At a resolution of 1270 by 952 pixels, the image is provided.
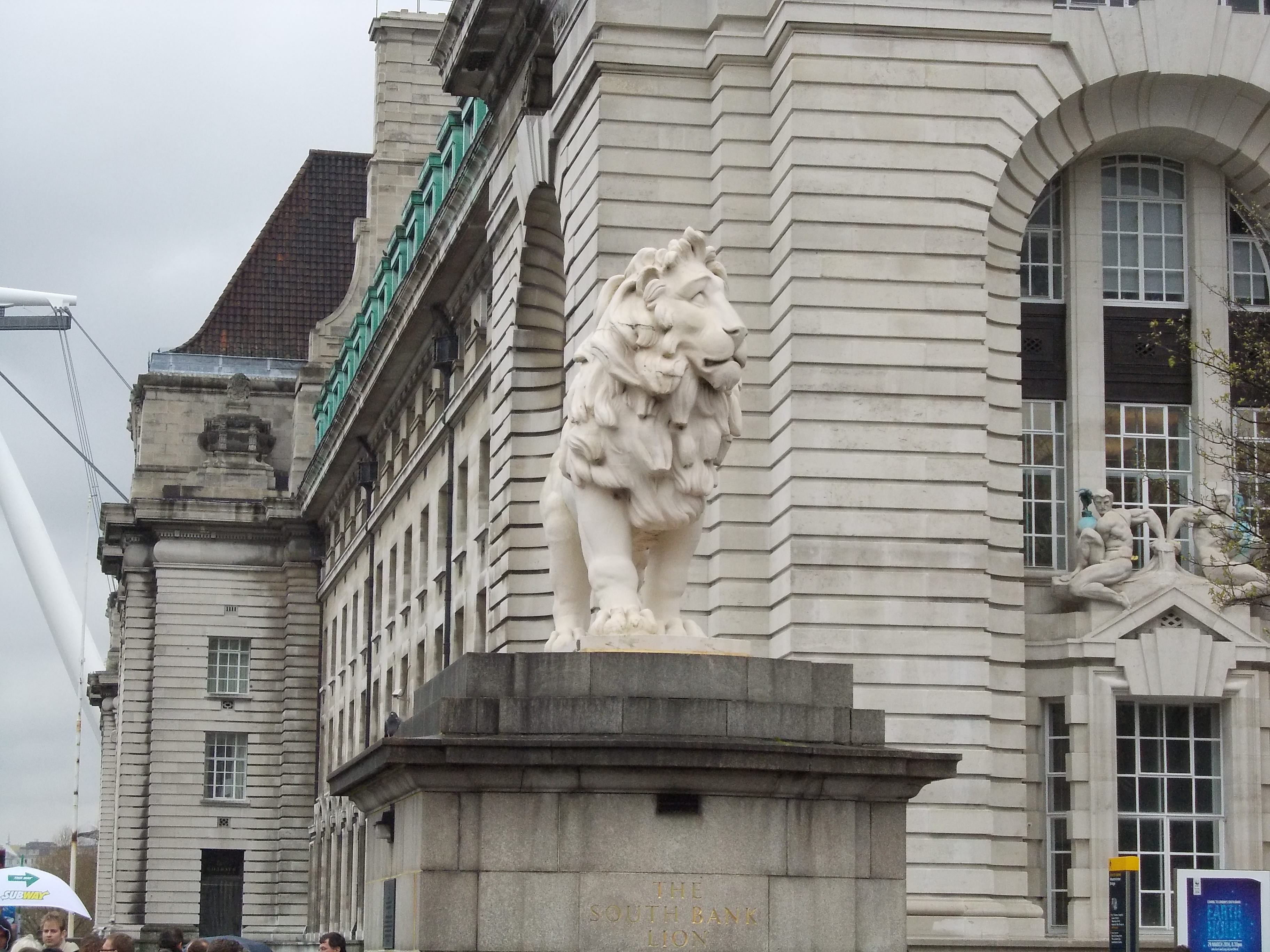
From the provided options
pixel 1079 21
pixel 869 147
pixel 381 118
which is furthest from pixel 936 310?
pixel 381 118

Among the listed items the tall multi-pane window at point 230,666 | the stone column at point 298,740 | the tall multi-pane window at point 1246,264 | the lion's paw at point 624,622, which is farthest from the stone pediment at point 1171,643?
the tall multi-pane window at point 230,666

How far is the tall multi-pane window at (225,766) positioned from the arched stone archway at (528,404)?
133ft

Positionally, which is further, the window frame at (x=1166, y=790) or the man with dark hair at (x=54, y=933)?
the window frame at (x=1166, y=790)

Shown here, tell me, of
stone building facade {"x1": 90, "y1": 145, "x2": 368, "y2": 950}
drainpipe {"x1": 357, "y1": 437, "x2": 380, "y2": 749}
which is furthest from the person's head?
stone building facade {"x1": 90, "y1": 145, "x2": 368, "y2": 950}

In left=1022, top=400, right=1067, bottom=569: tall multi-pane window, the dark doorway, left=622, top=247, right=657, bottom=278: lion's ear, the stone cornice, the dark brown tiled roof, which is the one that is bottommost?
the dark doorway

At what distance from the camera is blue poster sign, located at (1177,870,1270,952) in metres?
20.6

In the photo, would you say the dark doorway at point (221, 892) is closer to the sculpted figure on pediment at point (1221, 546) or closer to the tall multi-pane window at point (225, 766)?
the tall multi-pane window at point (225, 766)

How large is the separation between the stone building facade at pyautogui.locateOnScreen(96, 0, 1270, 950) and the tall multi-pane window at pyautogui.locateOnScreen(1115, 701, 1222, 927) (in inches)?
1.5

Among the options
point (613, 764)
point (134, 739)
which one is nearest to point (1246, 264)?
point (613, 764)

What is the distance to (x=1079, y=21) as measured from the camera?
100 feet

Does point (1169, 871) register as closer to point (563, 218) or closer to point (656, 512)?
point (563, 218)

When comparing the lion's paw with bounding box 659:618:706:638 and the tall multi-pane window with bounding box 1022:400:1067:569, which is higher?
the tall multi-pane window with bounding box 1022:400:1067:569

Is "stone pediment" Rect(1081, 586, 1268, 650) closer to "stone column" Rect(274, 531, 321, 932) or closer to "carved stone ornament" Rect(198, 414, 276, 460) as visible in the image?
"stone column" Rect(274, 531, 321, 932)

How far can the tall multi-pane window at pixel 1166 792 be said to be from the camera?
2941 centimetres
